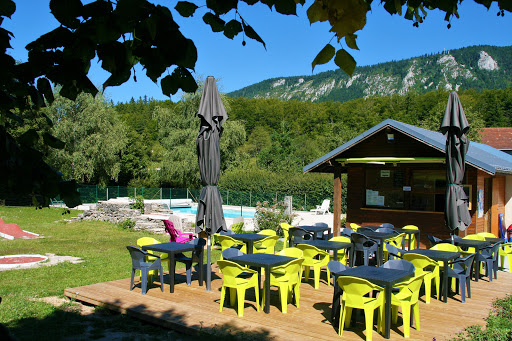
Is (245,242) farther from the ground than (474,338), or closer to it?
farther from the ground

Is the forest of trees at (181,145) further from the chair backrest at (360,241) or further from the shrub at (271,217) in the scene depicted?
the chair backrest at (360,241)

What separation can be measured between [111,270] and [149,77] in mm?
8463

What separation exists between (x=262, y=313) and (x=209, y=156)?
2925mm

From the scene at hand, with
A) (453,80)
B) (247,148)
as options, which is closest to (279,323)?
(247,148)

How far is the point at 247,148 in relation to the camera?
65.2 meters

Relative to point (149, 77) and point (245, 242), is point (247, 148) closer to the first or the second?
point (245, 242)

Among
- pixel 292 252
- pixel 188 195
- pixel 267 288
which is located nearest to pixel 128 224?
pixel 292 252

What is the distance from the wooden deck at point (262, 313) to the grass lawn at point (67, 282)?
0.21 meters

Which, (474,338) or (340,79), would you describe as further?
(340,79)

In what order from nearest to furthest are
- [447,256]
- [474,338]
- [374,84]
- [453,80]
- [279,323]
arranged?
[474,338] < [279,323] < [447,256] < [453,80] < [374,84]

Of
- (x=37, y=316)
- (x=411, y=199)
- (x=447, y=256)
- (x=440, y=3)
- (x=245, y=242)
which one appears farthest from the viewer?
(x=411, y=199)

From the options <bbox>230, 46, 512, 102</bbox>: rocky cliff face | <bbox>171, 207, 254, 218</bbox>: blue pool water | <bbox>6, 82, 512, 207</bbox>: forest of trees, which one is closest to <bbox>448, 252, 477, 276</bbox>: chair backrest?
<bbox>6, 82, 512, 207</bbox>: forest of trees

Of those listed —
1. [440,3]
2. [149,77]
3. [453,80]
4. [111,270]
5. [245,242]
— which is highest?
[453,80]

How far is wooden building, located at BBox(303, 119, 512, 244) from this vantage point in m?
12.3
